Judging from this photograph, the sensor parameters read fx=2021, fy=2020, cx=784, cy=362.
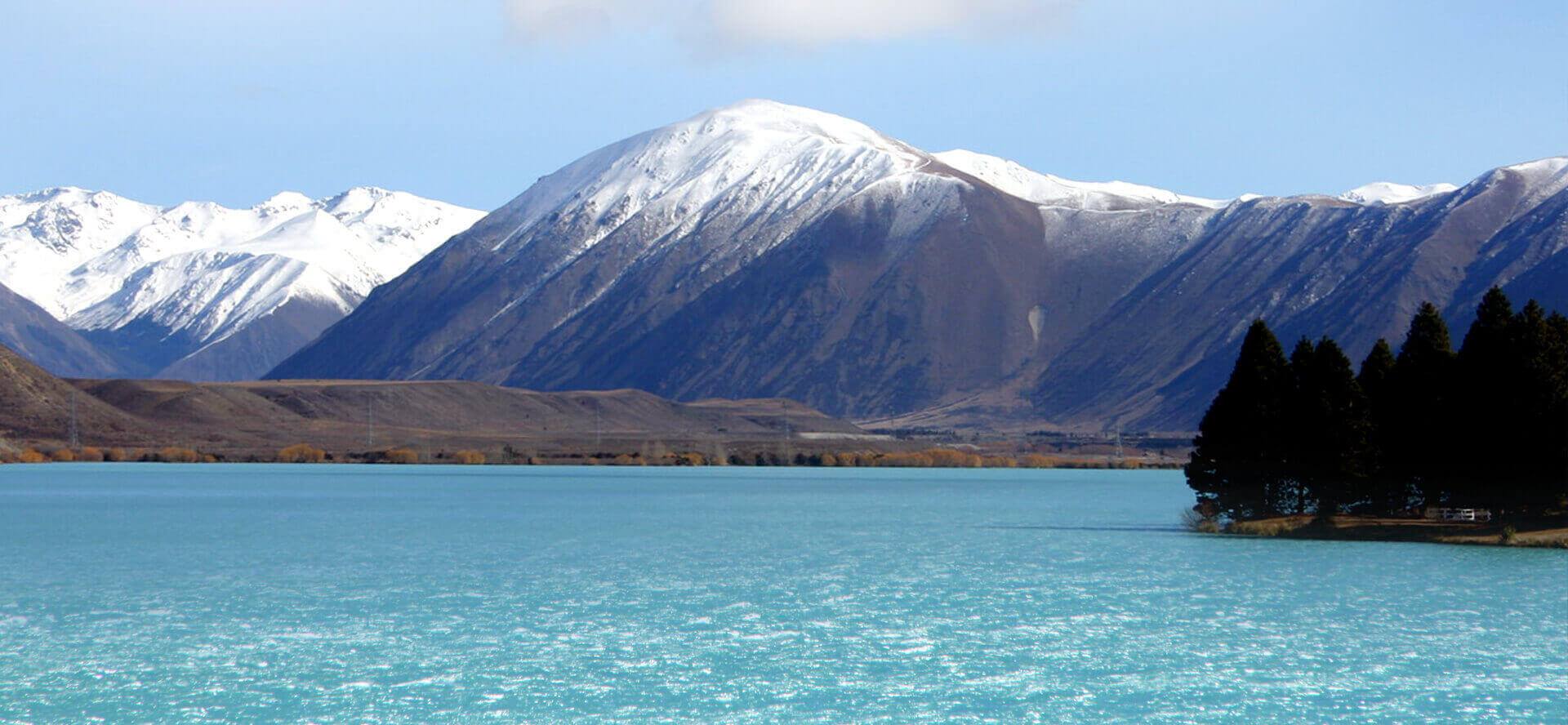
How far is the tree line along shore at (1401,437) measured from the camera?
69562 millimetres

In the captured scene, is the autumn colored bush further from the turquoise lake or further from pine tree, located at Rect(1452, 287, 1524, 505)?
pine tree, located at Rect(1452, 287, 1524, 505)

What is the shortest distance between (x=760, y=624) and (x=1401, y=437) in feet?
115

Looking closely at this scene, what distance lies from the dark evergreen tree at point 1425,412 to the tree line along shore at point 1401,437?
63 millimetres

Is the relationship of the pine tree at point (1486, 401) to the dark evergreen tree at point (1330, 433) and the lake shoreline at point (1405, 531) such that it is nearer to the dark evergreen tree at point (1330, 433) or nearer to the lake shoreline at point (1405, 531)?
the lake shoreline at point (1405, 531)

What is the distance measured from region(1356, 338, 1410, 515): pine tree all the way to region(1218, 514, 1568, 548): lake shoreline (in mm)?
732

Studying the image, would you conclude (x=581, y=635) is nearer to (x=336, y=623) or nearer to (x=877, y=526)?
(x=336, y=623)

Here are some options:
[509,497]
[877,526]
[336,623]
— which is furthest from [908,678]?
[509,497]

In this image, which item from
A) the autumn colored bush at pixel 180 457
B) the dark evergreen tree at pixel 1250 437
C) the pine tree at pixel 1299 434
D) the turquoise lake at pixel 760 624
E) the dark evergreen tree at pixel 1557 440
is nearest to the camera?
the turquoise lake at pixel 760 624

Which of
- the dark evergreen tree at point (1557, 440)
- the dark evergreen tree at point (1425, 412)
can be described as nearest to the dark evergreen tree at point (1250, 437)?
the dark evergreen tree at point (1425, 412)

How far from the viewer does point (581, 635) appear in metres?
44.7

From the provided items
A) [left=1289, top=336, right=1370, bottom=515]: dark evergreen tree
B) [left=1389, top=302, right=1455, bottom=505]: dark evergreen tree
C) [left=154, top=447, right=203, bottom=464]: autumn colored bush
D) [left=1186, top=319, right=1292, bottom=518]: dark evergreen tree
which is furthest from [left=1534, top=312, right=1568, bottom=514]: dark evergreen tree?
[left=154, top=447, right=203, bottom=464]: autumn colored bush

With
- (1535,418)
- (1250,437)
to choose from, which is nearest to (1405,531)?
(1250,437)

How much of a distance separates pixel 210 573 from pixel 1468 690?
3767cm

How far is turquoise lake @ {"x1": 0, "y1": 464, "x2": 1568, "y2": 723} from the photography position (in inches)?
1409
